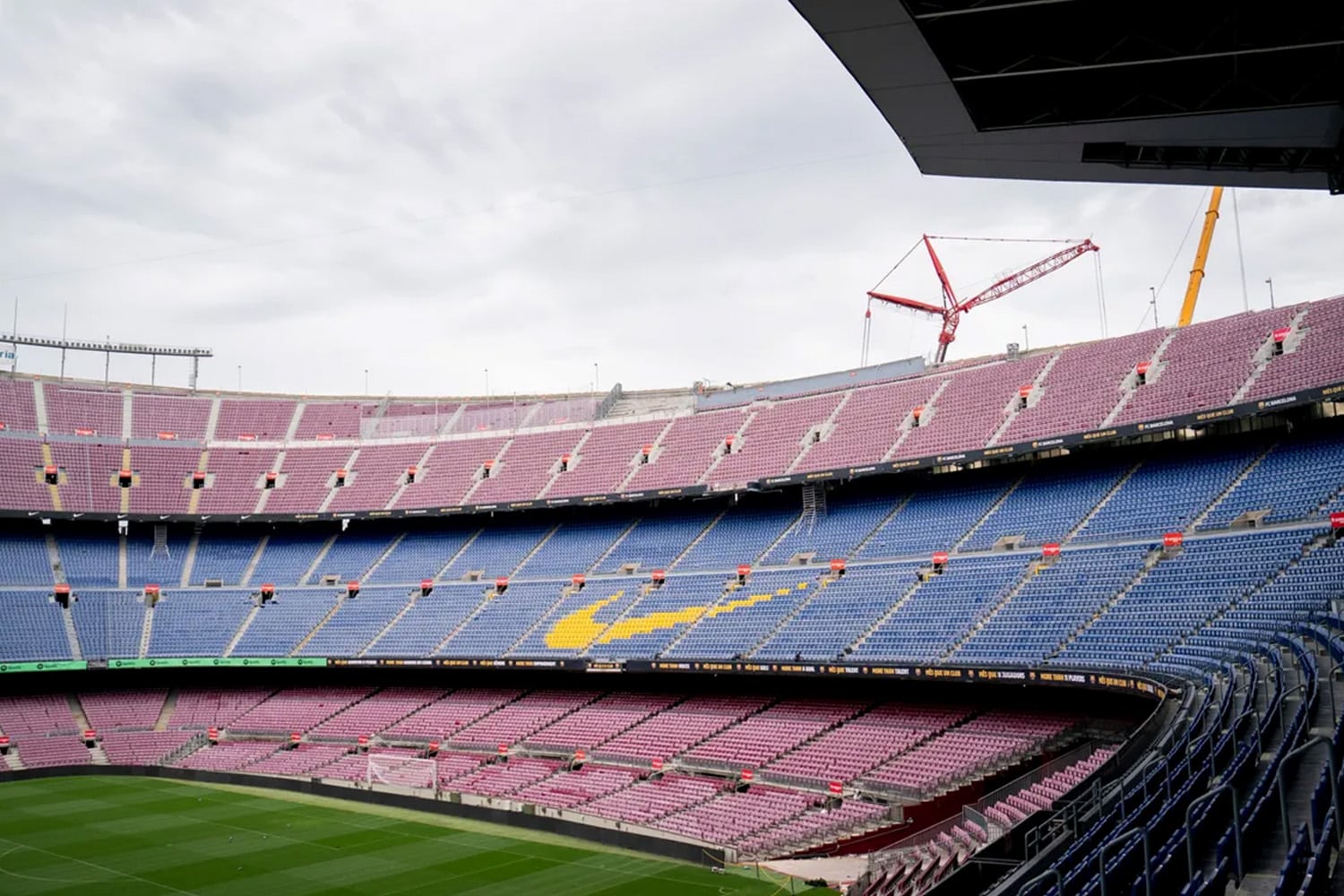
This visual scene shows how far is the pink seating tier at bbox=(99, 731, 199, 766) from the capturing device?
49.8 metres

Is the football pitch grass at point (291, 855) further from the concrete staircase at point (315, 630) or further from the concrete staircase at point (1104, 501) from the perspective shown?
the concrete staircase at point (1104, 501)

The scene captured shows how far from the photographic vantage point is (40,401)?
61.9m

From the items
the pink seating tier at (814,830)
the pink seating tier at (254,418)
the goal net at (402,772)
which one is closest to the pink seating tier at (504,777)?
the goal net at (402,772)

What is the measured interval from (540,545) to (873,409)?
60.1ft

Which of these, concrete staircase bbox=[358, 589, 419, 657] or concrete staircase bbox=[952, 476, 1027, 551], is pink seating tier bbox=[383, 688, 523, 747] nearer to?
concrete staircase bbox=[358, 589, 419, 657]

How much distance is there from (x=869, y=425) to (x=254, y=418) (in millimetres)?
38456

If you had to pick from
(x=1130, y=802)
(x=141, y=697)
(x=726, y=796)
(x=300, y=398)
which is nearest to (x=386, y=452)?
(x=300, y=398)

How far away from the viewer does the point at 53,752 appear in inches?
1938

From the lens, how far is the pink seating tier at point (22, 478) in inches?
Result: 2207

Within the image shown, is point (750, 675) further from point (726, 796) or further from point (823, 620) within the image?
point (726, 796)

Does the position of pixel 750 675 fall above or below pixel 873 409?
below

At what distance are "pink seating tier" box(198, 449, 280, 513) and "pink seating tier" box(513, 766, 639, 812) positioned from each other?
96.9 ft

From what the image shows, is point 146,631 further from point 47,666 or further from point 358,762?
point 358,762

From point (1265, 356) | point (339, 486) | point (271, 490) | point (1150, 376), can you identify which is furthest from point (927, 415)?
point (271, 490)
